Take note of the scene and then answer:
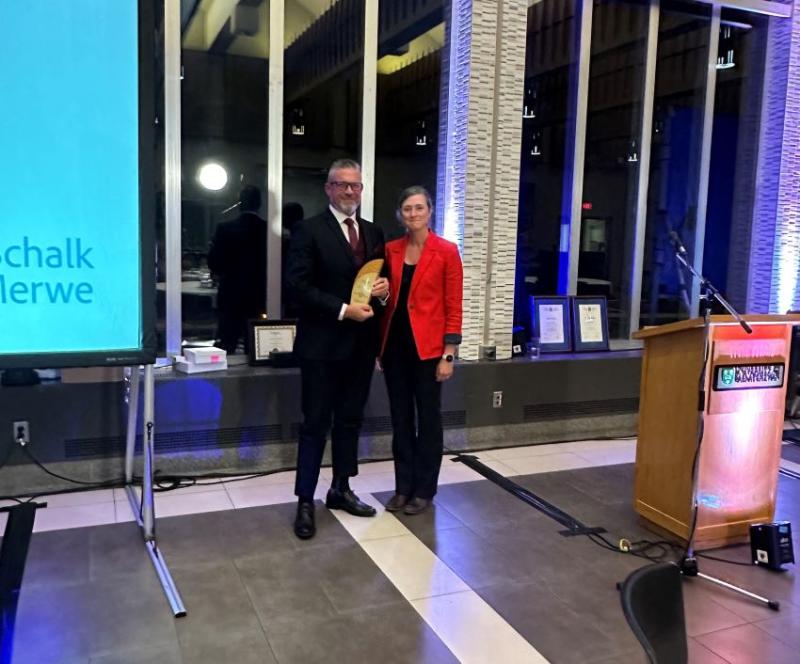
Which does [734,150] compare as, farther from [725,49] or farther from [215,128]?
[215,128]

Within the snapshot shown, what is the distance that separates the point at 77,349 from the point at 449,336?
5.72ft

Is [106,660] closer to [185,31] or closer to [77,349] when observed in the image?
[77,349]

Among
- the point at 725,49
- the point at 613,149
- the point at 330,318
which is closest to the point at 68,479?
the point at 330,318

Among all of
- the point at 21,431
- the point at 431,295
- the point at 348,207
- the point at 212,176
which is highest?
the point at 212,176

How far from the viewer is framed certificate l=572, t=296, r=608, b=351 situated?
527 cm

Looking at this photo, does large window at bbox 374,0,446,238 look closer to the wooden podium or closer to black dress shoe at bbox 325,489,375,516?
black dress shoe at bbox 325,489,375,516

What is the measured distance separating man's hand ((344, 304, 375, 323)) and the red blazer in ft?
0.98

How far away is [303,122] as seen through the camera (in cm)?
462

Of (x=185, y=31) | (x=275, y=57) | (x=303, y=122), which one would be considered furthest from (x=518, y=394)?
(x=185, y=31)

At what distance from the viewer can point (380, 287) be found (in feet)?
10.5

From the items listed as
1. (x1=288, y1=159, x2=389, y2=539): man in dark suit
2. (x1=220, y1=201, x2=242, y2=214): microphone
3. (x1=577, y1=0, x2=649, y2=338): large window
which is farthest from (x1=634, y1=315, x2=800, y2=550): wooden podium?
(x1=220, y1=201, x2=242, y2=214): microphone

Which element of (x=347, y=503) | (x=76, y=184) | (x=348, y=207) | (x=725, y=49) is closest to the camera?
(x=76, y=184)

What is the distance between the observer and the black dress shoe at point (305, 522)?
126 inches

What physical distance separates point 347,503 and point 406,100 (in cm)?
279
